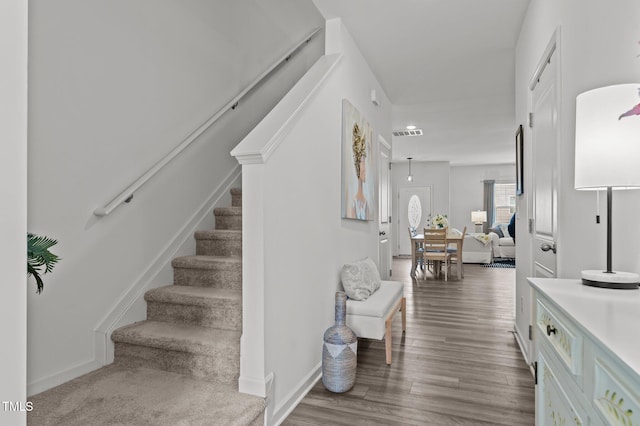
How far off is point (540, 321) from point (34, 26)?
268 cm

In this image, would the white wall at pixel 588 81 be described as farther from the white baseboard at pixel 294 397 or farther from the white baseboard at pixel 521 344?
the white baseboard at pixel 294 397

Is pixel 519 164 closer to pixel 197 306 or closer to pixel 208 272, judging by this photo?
pixel 208 272

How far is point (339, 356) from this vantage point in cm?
244

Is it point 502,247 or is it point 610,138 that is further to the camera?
point 502,247

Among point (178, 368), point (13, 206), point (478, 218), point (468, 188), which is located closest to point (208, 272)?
point (178, 368)

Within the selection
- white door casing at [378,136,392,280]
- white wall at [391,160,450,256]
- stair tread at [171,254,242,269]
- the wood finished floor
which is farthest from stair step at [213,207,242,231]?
white wall at [391,160,450,256]

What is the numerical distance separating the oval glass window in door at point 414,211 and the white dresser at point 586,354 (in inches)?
418

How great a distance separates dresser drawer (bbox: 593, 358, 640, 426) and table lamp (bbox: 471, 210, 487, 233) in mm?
11887

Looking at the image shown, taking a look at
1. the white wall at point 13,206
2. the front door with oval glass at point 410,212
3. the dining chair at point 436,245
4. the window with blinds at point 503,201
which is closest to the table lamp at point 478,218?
the window with blinds at point 503,201

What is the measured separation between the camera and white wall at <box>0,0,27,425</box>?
827mm

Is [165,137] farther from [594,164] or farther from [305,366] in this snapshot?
[594,164]

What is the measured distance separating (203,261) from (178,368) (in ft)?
2.52

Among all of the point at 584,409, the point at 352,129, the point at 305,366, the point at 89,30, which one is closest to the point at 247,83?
the point at 352,129

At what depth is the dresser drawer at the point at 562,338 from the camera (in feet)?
3.60
